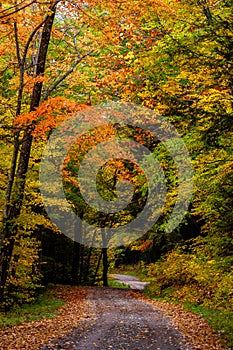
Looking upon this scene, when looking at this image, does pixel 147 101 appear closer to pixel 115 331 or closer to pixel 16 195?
pixel 16 195

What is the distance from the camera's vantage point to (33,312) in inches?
607

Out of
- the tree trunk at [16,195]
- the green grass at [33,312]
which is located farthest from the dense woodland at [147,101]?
the green grass at [33,312]

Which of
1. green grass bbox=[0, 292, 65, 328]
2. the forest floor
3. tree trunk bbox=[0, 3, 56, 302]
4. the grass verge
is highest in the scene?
tree trunk bbox=[0, 3, 56, 302]

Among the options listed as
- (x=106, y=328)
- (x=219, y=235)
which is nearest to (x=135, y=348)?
(x=106, y=328)

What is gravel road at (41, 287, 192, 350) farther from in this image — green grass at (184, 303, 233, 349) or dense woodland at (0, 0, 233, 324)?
dense woodland at (0, 0, 233, 324)

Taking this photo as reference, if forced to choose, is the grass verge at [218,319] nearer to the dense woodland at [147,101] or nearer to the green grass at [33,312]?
the dense woodland at [147,101]

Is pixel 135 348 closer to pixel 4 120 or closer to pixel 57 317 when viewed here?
pixel 57 317

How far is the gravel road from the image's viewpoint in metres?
9.59

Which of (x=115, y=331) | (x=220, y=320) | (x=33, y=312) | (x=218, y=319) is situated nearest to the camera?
(x=115, y=331)

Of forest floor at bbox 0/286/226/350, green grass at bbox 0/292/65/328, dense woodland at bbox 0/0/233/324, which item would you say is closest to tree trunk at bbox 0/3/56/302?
dense woodland at bbox 0/0/233/324

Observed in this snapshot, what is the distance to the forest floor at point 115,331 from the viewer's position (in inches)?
380

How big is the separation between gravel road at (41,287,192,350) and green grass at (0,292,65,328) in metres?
1.70

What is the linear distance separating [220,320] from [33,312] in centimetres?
712

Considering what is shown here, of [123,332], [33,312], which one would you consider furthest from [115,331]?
[33,312]
